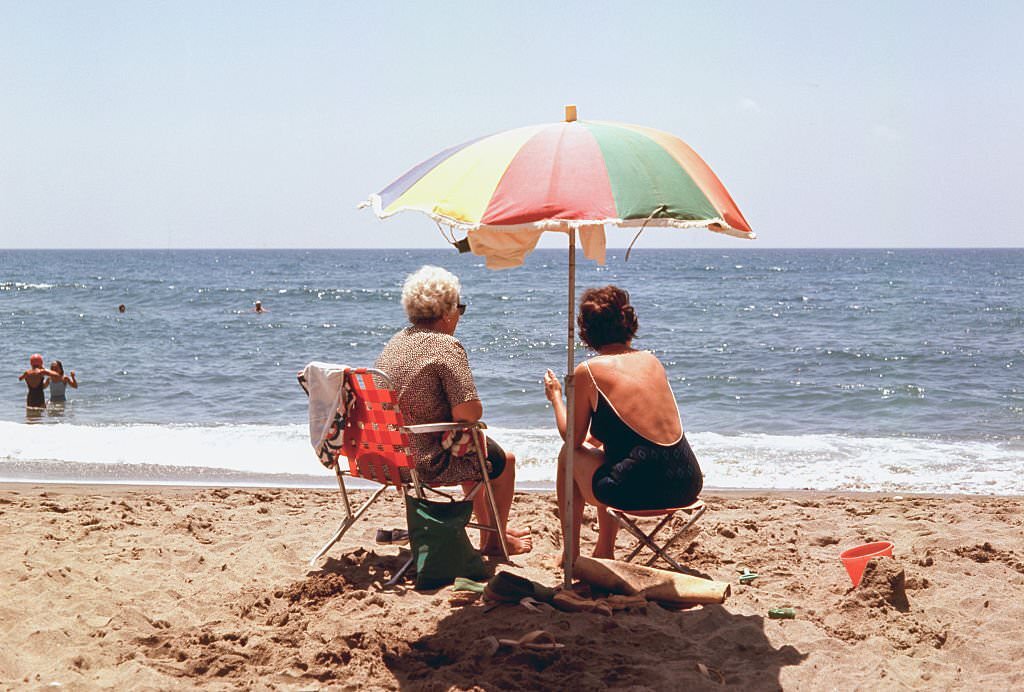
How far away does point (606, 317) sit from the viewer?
14.0ft

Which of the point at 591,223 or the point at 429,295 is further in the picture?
the point at 429,295

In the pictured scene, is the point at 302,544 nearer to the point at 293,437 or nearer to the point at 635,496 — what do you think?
the point at 635,496

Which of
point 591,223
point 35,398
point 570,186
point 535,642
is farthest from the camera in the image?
point 35,398

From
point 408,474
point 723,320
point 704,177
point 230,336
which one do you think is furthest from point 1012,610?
point 723,320

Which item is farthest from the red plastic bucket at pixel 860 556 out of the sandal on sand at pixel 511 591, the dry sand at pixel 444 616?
the sandal on sand at pixel 511 591

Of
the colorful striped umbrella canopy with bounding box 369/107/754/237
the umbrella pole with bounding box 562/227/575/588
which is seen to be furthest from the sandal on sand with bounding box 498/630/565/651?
the colorful striped umbrella canopy with bounding box 369/107/754/237

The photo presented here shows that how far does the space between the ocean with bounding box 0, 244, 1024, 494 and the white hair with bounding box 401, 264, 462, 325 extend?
343cm

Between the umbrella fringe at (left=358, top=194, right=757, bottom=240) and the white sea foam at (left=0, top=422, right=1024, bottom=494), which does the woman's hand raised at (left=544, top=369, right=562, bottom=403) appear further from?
the white sea foam at (left=0, top=422, right=1024, bottom=494)

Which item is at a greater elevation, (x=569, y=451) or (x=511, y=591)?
(x=569, y=451)

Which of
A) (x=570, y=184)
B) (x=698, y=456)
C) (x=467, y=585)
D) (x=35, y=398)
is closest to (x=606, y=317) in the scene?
(x=570, y=184)

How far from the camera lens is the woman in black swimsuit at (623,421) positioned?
4145mm

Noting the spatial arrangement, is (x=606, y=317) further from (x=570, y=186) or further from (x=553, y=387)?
(x=570, y=186)

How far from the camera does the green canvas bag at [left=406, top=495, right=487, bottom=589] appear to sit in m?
4.45

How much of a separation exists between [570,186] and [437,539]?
6.33ft
